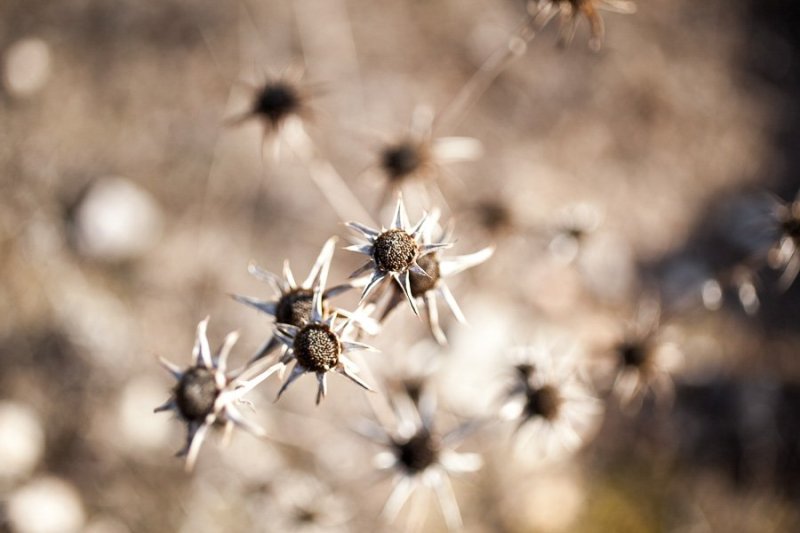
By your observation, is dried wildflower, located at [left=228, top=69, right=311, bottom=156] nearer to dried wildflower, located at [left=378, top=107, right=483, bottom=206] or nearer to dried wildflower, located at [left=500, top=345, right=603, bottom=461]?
dried wildflower, located at [left=378, top=107, right=483, bottom=206]

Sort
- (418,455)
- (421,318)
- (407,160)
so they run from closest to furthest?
1. (421,318)
2. (418,455)
3. (407,160)

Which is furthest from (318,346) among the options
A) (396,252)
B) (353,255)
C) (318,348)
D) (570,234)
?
(570,234)

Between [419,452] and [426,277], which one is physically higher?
[426,277]

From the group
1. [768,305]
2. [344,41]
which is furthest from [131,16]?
[768,305]

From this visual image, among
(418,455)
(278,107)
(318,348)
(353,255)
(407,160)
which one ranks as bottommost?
(418,455)

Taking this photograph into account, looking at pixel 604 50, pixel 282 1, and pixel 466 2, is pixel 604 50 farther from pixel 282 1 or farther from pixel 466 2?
pixel 282 1

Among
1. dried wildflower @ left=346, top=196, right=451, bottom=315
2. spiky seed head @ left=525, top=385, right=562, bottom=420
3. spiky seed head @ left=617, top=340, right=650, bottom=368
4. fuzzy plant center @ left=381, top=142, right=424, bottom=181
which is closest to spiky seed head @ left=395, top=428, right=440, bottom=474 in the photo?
spiky seed head @ left=525, top=385, right=562, bottom=420

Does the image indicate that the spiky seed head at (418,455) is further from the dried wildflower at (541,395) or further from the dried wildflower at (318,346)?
the dried wildflower at (318,346)

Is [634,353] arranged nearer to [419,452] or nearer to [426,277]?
[419,452]
